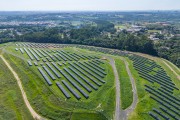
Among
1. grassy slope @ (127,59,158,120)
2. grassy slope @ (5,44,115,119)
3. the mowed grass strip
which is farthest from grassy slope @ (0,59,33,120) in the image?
grassy slope @ (127,59,158,120)

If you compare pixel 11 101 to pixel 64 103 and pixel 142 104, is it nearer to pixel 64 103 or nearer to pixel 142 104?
pixel 64 103

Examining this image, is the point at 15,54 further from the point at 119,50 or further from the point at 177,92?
the point at 177,92

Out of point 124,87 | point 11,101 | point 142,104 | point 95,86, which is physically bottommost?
point 142,104

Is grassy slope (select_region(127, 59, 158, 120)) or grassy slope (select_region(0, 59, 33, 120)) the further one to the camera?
grassy slope (select_region(127, 59, 158, 120))

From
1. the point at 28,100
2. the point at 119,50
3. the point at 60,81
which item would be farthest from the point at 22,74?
the point at 119,50

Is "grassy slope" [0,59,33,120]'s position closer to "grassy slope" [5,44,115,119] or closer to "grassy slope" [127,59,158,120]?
"grassy slope" [5,44,115,119]

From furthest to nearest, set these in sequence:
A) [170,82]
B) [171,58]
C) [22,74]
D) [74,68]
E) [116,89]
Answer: [171,58], [74,68], [170,82], [22,74], [116,89]

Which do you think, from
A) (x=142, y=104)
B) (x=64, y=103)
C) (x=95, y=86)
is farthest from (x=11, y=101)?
(x=142, y=104)
